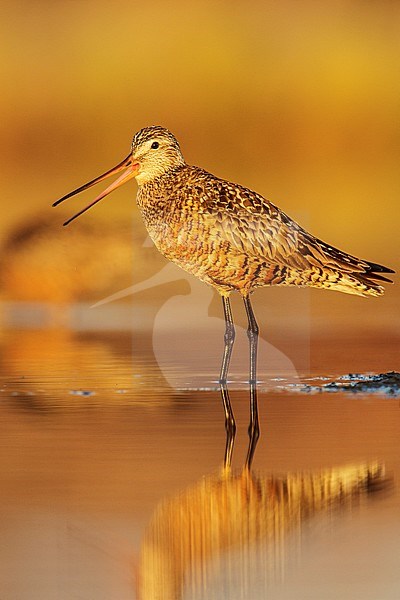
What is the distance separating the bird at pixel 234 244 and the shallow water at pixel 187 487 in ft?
1.46

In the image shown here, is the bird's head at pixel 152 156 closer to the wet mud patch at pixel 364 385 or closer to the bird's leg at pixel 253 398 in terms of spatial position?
the bird's leg at pixel 253 398

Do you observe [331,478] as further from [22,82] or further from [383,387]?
[22,82]

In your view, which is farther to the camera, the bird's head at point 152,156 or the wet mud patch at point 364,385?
the bird's head at point 152,156

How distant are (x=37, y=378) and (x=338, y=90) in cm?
2361

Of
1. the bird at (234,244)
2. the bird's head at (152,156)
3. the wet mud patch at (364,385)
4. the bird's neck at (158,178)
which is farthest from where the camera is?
the bird's head at (152,156)

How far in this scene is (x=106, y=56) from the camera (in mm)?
32562

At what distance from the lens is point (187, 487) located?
658 cm

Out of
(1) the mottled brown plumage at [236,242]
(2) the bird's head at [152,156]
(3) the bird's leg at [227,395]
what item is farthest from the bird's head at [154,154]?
(3) the bird's leg at [227,395]

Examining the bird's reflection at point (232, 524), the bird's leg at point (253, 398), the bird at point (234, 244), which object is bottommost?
the bird's reflection at point (232, 524)

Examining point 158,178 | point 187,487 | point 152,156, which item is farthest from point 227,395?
point 187,487

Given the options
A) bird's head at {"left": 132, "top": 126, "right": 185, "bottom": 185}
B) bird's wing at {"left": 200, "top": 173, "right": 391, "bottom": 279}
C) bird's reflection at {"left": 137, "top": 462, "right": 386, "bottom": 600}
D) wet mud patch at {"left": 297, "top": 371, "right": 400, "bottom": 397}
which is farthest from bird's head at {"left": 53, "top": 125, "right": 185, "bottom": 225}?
bird's reflection at {"left": 137, "top": 462, "right": 386, "bottom": 600}

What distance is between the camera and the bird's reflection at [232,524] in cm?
554

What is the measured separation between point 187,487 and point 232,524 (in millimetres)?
523

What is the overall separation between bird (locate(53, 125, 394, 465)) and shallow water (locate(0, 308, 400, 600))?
1.46 feet
